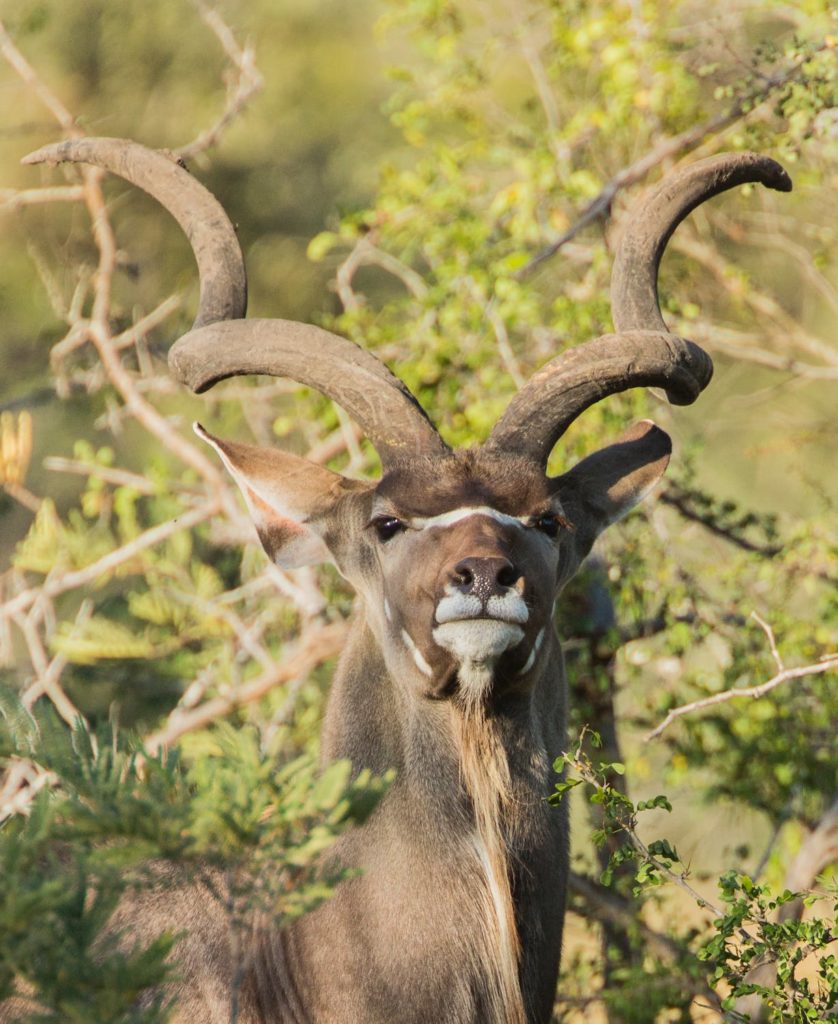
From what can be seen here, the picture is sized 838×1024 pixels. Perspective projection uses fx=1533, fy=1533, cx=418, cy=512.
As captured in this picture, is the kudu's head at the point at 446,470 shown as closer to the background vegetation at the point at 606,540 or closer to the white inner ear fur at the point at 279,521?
the white inner ear fur at the point at 279,521

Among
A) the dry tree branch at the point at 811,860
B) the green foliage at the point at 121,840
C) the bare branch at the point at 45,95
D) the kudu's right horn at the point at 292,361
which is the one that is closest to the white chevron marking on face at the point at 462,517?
the kudu's right horn at the point at 292,361

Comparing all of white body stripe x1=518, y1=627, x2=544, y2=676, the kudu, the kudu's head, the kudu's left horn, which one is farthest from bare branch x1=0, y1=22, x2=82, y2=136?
white body stripe x1=518, y1=627, x2=544, y2=676

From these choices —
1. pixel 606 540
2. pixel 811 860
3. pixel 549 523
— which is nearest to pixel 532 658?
pixel 549 523

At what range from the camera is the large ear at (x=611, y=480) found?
536cm

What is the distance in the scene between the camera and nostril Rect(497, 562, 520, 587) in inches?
167

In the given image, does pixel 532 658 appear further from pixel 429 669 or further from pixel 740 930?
pixel 740 930

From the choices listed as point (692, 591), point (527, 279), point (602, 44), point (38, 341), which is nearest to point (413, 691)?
point (692, 591)

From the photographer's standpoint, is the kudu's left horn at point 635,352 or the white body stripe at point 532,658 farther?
the kudu's left horn at point 635,352

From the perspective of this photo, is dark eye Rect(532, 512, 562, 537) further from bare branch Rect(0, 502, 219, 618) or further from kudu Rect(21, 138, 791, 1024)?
bare branch Rect(0, 502, 219, 618)

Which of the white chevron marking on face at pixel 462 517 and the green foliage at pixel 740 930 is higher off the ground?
the white chevron marking on face at pixel 462 517

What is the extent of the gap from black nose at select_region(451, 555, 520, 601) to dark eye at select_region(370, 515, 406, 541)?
23.0 inches

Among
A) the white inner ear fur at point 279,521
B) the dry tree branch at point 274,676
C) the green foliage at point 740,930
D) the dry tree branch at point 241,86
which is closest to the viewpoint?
the green foliage at point 740,930

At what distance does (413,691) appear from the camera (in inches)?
183

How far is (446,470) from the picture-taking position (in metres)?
4.80
